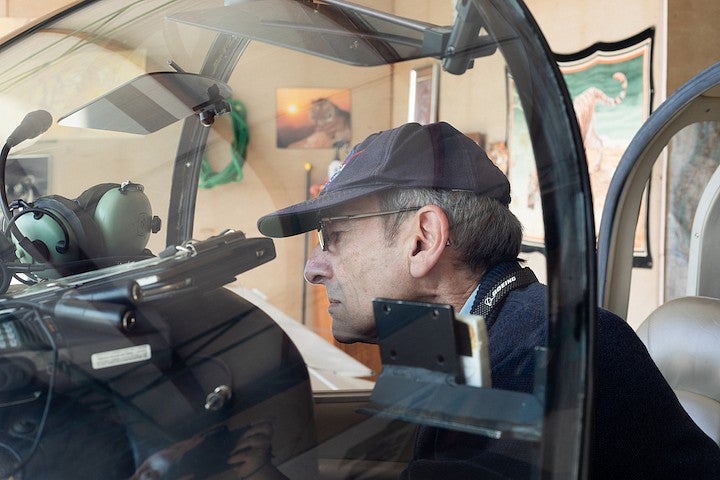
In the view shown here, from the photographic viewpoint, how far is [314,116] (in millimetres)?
876

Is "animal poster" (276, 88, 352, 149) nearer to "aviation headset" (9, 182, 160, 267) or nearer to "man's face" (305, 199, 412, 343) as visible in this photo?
"man's face" (305, 199, 412, 343)

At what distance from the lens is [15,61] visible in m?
1.14

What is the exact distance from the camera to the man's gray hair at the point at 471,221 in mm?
889

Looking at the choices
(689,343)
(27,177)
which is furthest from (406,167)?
(689,343)

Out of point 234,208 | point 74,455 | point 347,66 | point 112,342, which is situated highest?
point 347,66

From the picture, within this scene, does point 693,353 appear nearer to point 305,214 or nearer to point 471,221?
point 471,221

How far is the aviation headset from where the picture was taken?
0.89m

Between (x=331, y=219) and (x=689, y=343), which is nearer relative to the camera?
(x=331, y=219)

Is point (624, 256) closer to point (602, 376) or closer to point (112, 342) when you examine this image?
point (602, 376)

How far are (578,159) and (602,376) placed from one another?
391 millimetres

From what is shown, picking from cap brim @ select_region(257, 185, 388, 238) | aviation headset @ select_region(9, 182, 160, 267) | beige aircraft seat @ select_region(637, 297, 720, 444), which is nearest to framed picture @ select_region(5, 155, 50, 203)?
aviation headset @ select_region(9, 182, 160, 267)

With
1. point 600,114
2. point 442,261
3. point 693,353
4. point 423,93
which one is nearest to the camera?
point 423,93

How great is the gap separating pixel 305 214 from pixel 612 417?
48 centimetres

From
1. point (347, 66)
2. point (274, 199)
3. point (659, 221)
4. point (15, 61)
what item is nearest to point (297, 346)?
point (274, 199)
